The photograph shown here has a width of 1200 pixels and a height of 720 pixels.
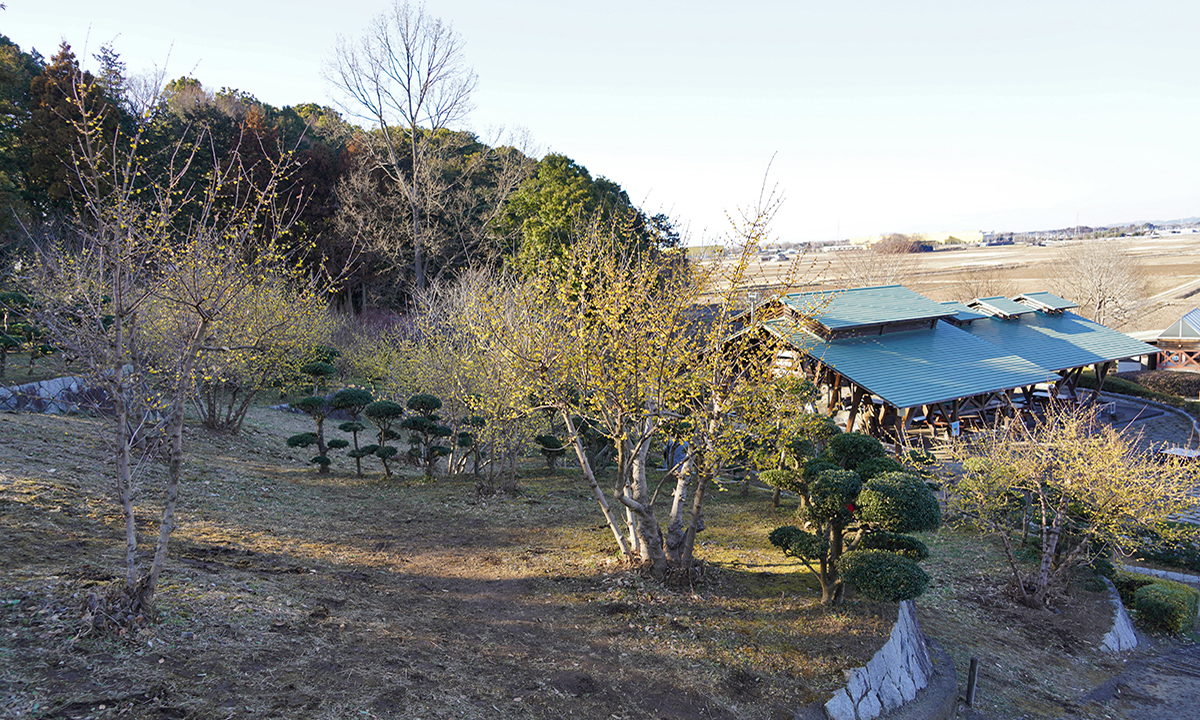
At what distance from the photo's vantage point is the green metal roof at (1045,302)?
2509cm

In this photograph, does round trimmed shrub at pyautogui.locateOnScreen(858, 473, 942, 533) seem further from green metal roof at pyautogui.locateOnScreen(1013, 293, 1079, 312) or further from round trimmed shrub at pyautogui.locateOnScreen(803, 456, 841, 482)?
green metal roof at pyautogui.locateOnScreen(1013, 293, 1079, 312)

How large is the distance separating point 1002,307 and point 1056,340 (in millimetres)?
2477

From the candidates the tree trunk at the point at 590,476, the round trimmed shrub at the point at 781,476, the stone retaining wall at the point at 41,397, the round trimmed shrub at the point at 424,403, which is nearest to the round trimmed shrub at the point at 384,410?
the round trimmed shrub at the point at 424,403

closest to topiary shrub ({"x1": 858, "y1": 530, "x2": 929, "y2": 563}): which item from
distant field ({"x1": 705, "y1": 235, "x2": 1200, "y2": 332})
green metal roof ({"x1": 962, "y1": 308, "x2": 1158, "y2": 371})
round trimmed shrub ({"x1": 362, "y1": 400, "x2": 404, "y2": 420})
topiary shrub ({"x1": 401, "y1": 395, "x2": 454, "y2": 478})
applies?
topiary shrub ({"x1": 401, "y1": 395, "x2": 454, "y2": 478})

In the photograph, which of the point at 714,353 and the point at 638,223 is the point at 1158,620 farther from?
the point at 638,223

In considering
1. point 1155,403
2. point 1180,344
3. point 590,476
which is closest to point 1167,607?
point 590,476

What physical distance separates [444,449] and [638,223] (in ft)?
46.8

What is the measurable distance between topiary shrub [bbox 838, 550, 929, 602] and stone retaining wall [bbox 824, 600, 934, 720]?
1.86 ft

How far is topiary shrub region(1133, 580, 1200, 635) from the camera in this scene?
1071 centimetres

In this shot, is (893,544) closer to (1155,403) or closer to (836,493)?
(836,493)

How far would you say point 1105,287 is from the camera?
3772 centimetres

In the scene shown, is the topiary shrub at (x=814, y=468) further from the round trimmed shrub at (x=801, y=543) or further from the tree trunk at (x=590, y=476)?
the tree trunk at (x=590, y=476)

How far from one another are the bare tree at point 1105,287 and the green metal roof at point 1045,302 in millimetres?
14013

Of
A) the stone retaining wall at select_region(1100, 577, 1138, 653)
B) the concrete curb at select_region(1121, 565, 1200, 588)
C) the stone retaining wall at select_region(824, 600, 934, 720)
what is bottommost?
the concrete curb at select_region(1121, 565, 1200, 588)
